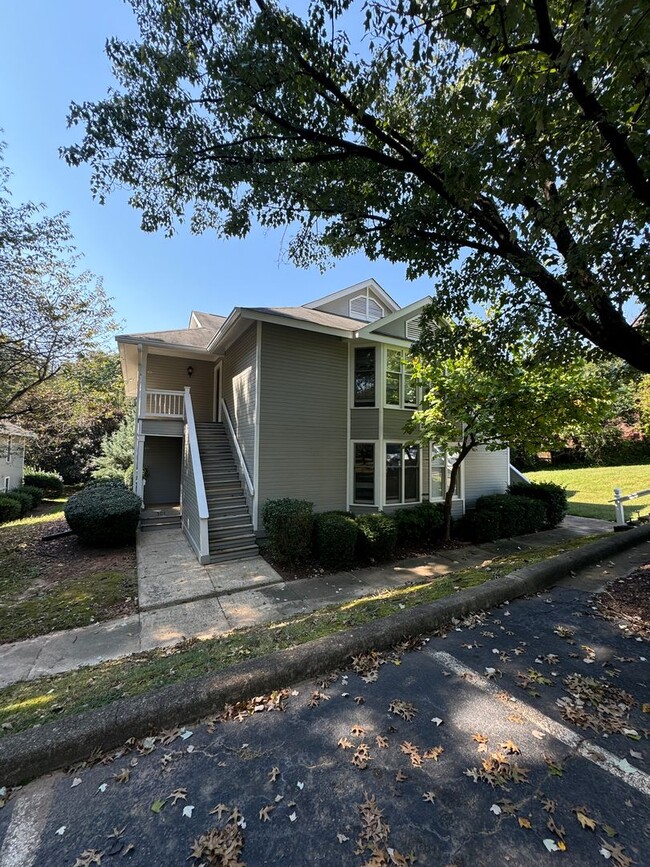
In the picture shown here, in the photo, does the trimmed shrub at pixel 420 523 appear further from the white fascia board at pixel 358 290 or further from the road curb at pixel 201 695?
the white fascia board at pixel 358 290

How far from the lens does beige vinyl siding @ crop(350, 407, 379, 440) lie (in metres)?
10.4

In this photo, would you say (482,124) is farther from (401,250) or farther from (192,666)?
(192,666)

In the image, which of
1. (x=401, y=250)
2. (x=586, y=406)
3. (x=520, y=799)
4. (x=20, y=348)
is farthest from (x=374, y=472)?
(x=20, y=348)

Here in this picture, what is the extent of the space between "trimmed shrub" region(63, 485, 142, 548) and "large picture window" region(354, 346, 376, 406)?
6.63m

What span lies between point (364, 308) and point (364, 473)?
23.0 feet

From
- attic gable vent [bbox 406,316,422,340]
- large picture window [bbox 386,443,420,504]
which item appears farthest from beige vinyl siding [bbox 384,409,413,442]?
attic gable vent [bbox 406,316,422,340]

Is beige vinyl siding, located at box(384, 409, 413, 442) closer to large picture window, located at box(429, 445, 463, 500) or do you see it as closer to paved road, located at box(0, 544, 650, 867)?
large picture window, located at box(429, 445, 463, 500)

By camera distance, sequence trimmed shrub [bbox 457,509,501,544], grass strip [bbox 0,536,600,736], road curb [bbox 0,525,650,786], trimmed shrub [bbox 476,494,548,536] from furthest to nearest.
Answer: trimmed shrub [bbox 476,494,548,536] < trimmed shrub [bbox 457,509,501,544] < grass strip [bbox 0,536,600,736] < road curb [bbox 0,525,650,786]

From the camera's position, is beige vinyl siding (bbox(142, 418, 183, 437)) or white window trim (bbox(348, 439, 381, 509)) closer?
white window trim (bbox(348, 439, 381, 509))

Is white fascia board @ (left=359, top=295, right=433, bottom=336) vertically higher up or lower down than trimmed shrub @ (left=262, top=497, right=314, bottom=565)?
higher up

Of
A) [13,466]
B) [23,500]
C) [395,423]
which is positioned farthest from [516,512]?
[13,466]

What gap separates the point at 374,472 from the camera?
10.4m

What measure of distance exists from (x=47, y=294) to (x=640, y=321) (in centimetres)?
1274

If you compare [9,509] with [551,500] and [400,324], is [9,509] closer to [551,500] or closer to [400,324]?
[400,324]
